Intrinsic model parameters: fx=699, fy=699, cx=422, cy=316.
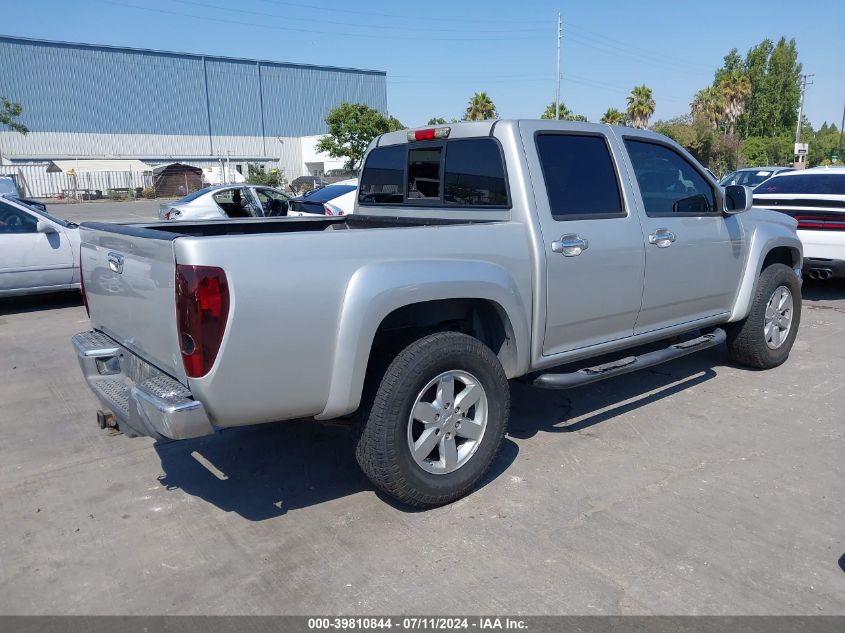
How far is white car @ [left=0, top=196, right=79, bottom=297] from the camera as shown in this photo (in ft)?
28.9

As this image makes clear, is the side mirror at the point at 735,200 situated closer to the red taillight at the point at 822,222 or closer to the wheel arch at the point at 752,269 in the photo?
the wheel arch at the point at 752,269

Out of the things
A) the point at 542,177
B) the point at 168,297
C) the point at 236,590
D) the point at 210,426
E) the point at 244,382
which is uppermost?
the point at 542,177

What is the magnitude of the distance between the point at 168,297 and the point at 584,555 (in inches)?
87.5

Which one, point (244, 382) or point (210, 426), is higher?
point (244, 382)

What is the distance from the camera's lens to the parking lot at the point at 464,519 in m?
2.98

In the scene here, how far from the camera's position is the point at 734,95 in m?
63.1

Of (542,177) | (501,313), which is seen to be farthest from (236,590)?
(542,177)

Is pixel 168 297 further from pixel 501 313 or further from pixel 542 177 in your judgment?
pixel 542 177

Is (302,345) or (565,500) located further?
(565,500)

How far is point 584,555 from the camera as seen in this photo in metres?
3.26

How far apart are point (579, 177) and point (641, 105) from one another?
5463 centimetres

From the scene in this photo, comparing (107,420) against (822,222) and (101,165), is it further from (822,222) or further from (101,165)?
(101,165)

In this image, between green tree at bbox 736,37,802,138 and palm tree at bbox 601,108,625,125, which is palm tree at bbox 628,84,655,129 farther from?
green tree at bbox 736,37,802,138

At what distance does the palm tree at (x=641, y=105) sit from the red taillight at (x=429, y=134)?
176 feet
